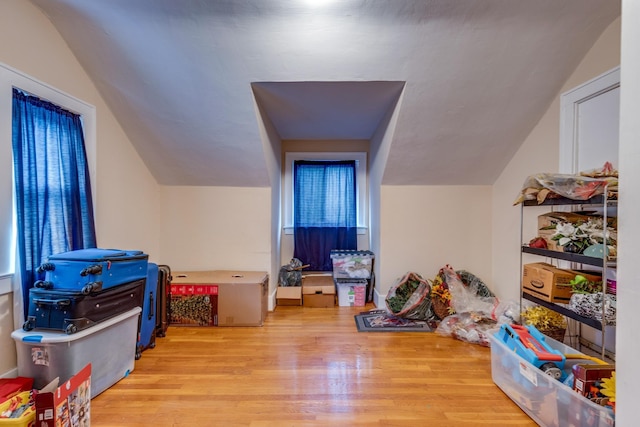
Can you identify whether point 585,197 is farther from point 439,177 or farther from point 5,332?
point 5,332

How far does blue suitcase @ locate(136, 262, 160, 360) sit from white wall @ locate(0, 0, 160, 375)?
1.77ft

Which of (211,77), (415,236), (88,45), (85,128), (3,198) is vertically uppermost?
(88,45)

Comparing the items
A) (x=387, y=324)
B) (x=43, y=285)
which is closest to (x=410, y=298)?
(x=387, y=324)

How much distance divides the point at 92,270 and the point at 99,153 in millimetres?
1216

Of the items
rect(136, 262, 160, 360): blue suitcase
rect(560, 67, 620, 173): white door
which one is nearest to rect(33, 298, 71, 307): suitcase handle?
rect(136, 262, 160, 360): blue suitcase

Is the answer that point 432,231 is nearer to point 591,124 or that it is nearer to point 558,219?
point 558,219

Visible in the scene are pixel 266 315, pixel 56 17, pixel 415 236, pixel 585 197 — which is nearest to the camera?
pixel 585 197

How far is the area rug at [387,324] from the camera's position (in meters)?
2.56

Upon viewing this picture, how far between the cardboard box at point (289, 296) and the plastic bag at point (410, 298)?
3.34 ft

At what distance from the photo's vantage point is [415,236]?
124 inches

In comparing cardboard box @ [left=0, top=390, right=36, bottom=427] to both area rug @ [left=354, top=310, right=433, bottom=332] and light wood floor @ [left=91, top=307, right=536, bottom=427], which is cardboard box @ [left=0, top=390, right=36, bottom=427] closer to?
light wood floor @ [left=91, top=307, right=536, bottom=427]

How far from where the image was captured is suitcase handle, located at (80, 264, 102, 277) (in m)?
1.57

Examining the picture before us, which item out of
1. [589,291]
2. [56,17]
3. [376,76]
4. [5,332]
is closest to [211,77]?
[56,17]

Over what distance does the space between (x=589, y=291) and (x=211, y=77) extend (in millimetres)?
3010
